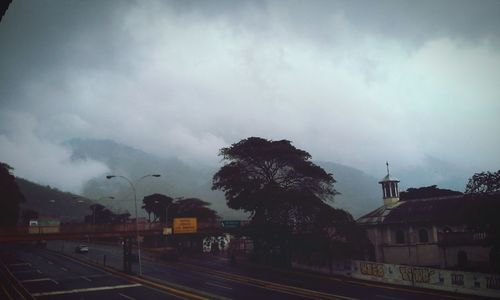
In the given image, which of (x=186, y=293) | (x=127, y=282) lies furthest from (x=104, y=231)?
(x=186, y=293)

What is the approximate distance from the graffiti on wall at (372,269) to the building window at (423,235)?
522 inches

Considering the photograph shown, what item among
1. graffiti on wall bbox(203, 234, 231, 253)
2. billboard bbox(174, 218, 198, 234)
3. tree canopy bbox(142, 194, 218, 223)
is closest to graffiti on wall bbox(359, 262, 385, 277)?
billboard bbox(174, 218, 198, 234)

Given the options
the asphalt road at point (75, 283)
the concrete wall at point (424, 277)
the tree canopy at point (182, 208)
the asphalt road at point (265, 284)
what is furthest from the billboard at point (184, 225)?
the tree canopy at point (182, 208)

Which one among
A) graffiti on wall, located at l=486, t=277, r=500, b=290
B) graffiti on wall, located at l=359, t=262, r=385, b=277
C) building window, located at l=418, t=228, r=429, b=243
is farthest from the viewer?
building window, located at l=418, t=228, r=429, b=243

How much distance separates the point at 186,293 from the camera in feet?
137

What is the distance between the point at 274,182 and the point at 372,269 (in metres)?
23.6

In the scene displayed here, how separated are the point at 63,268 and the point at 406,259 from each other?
56526 millimetres

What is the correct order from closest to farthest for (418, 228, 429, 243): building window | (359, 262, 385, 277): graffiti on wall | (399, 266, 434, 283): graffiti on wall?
(399, 266, 434, 283): graffiti on wall → (359, 262, 385, 277): graffiti on wall → (418, 228, 429, 243): building window

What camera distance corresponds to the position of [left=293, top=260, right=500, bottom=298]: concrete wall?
134 ft

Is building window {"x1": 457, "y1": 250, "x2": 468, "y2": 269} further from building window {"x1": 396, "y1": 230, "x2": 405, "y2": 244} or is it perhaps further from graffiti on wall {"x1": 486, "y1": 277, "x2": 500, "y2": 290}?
graffiti on wall {"x1": 486, "y1": 277, "x2": 500, "y2": 290}

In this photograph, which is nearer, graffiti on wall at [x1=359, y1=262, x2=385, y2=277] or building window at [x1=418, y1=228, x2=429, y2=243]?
graffiti on wall at [x1=359, y1=262, x2=385, y2=277]

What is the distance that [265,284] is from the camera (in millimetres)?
48625

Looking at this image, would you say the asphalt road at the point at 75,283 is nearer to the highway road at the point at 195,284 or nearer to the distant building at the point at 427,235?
the highway road at the point at 195,284

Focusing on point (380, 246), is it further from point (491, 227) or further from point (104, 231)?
point (104, 231)
